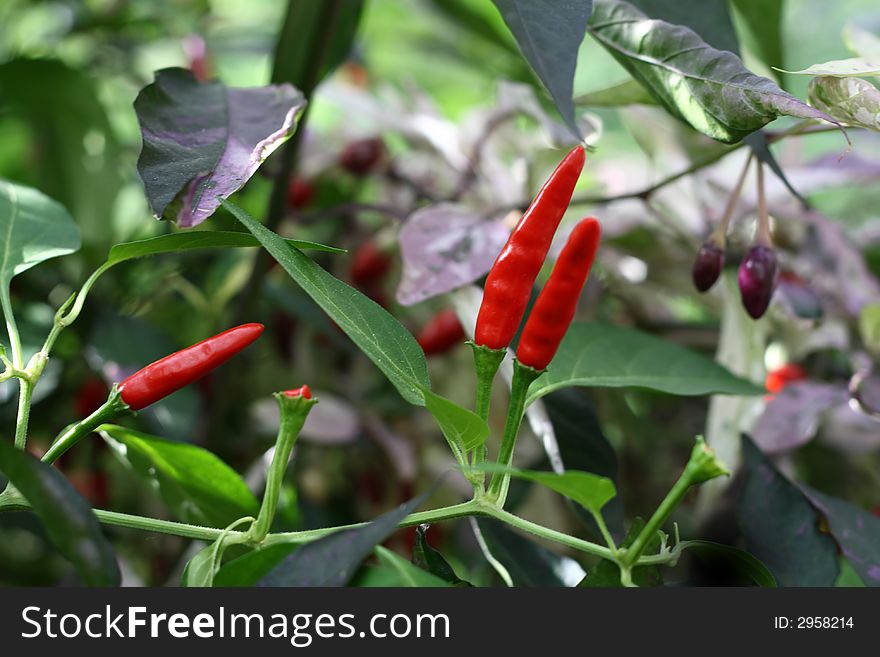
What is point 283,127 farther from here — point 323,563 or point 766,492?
point 766,492

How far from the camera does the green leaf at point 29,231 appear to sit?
40cm

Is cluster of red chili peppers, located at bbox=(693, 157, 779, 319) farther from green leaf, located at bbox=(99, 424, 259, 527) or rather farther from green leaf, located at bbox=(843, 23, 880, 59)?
green leaf, located at bbox=(99, 424, 259, 527)

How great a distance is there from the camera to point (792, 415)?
59cm

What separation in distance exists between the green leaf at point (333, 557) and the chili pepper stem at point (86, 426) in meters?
0.09

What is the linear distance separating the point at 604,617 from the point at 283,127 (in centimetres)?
24

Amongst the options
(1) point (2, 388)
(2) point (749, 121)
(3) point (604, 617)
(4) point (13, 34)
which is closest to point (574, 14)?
(2) point (749, 121)

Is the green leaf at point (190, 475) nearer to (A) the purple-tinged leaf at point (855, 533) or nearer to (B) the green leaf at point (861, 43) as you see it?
(A) the purple-tinged leaf at point (855, 533)

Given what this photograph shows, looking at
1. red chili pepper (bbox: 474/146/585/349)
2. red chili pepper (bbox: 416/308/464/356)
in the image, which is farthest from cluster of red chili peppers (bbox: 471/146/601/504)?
red chili pepper (bbox: 416/308/464/356)

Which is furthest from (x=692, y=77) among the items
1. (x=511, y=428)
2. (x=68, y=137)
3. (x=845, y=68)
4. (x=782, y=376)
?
(x=68, y=137)

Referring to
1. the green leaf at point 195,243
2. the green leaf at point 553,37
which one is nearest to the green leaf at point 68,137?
the green leaf at point 195,243

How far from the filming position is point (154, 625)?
29 cm

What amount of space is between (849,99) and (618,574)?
0.22 meters

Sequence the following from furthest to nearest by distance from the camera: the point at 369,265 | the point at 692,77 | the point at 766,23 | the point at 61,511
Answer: the point at 369,265
the point at 766,23
the point at 692,77
the point at 61,511

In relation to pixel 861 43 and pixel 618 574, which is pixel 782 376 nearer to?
pixel 861 43
